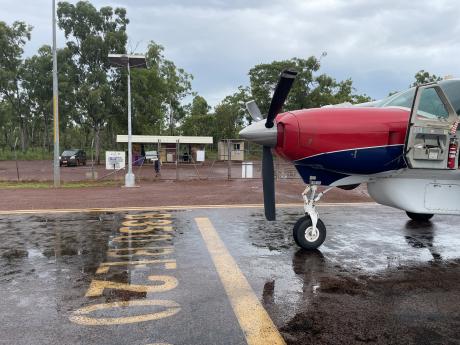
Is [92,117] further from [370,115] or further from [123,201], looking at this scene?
[370,115]

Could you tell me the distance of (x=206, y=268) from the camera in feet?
17.0

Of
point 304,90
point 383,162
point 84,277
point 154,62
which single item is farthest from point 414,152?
A: point 154,62

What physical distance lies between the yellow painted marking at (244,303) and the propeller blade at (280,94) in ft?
6.39

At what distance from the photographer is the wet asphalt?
339cm

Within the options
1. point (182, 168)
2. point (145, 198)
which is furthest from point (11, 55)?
point (145, 198)

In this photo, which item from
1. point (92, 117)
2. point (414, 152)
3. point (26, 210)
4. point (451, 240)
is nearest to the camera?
point (414, 152)

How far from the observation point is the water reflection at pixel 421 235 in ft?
20.8

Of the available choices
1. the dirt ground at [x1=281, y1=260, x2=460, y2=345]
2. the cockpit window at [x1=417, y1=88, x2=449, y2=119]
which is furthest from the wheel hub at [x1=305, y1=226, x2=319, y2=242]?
Answer: the cockpit window at [x1=417, y1=88, x2=449, y2=119]

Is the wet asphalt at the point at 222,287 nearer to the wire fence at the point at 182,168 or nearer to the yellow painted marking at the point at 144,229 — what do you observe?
the yellow painted marking at the point at 144,229

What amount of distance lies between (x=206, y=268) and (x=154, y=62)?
154 feet

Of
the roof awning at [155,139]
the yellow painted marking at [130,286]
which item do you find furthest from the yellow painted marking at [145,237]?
the roof awning at [155,139]

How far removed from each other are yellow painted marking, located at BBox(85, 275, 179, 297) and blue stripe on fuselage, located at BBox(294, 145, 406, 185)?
8.07 ft

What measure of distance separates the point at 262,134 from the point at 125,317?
301cm

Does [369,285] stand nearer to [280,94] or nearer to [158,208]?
[280,94]
